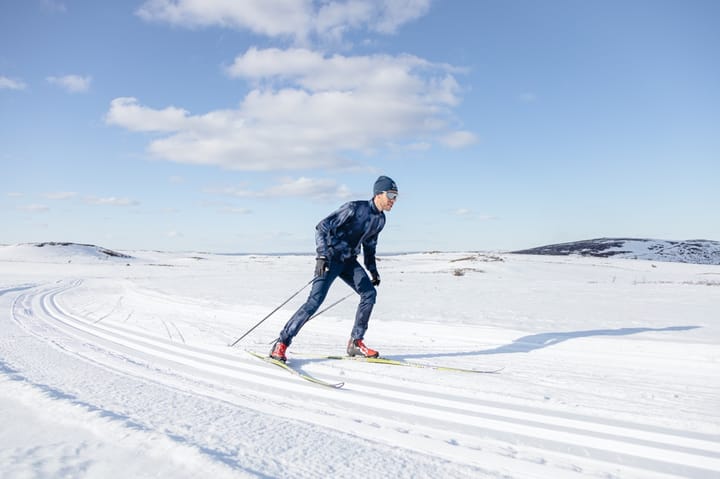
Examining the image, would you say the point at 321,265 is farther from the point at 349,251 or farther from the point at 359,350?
the point at 359,350

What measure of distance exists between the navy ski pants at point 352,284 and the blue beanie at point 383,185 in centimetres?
85

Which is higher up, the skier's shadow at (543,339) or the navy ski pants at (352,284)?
the navy ski pants at (352,284)

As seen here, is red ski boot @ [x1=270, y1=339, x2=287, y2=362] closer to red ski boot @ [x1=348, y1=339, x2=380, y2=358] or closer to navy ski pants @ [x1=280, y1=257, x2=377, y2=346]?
navy ski pants @ [x1=280, y1=257, x2=377, y2=346]

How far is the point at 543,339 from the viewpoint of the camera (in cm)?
608

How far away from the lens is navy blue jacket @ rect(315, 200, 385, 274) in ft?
16.5

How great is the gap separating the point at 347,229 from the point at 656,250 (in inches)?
2016

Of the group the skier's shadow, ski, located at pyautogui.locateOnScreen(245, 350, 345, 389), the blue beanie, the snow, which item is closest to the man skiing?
the blue beanie

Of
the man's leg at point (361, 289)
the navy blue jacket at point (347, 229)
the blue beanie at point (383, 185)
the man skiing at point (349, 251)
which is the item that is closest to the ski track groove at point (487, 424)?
the man skiing at point (349, 251)

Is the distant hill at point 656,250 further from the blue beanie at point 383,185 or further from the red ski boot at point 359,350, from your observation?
the red ski boot at point 359,350

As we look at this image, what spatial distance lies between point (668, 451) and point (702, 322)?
569 cm

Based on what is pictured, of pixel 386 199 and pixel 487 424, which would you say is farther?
pixel 386 199

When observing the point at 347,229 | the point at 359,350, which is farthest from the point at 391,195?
the point at 359,350

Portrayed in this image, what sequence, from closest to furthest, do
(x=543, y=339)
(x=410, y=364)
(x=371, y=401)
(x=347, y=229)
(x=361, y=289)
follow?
(x=371, y=401)
(x=410, y=364)
(x=347, y=229)
(x=361, y=289)
(x=543, y=339)

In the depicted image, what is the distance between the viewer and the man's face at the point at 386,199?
16.9 feet
